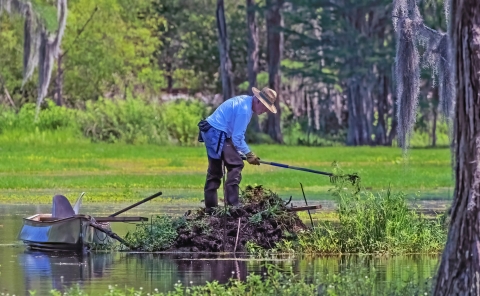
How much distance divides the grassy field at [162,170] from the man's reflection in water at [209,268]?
10023 mm

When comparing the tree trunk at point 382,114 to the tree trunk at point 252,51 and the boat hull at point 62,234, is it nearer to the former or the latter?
the tree trunk at point 252,51

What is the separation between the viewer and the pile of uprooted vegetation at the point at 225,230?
55.8 feet

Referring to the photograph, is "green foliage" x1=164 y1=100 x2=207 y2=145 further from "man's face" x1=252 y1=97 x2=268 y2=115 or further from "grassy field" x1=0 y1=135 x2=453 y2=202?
"man's face" x1=252 y1=97 x2=268 y2=115

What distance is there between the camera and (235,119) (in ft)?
57.0

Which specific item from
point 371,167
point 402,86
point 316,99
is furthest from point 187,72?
point 402,86

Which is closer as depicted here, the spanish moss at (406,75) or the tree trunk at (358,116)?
the spanish moss at (406,75)

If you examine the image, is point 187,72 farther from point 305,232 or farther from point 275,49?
point 305,232

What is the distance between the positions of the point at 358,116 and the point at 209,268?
44416mm

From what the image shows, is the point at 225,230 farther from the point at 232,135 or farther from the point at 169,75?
the point at 169,75

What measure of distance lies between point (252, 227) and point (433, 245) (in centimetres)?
248

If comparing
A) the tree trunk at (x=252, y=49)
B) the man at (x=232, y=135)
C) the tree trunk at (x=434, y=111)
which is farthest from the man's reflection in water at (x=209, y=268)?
the tree trunk at (x=252, y=49)

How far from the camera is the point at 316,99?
6906cm

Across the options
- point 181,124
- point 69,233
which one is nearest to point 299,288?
point 69,233

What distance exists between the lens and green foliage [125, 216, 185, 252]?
673 inches
